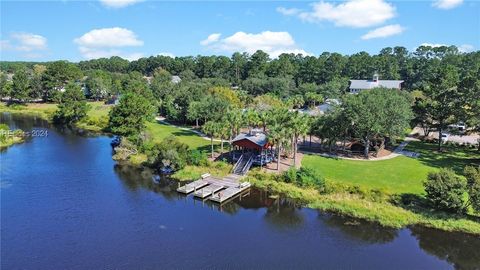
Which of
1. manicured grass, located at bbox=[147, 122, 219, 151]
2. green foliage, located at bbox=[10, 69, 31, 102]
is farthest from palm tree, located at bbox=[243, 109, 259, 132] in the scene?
green foliage, located at bbox=[10, 69, 31, 102]

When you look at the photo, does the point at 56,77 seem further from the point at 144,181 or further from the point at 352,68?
the point at 352,68

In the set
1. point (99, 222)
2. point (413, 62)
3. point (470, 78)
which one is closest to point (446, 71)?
point (470, 78)

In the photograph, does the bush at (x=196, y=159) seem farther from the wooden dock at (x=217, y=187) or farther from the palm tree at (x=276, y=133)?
the palm tree at (x=276, y=133)

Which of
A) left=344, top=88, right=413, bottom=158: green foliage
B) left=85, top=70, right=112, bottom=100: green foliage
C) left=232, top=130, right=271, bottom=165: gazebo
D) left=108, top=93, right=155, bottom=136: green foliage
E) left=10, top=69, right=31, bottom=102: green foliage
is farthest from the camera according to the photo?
left=85, top=70, right=112, bottom=100: green foliage

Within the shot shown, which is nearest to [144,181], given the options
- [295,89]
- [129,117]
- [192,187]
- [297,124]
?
[192,187]

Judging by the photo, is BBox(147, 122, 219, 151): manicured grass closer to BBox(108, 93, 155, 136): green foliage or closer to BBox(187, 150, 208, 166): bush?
BBox(108, 93, 155, 136): green foliage
